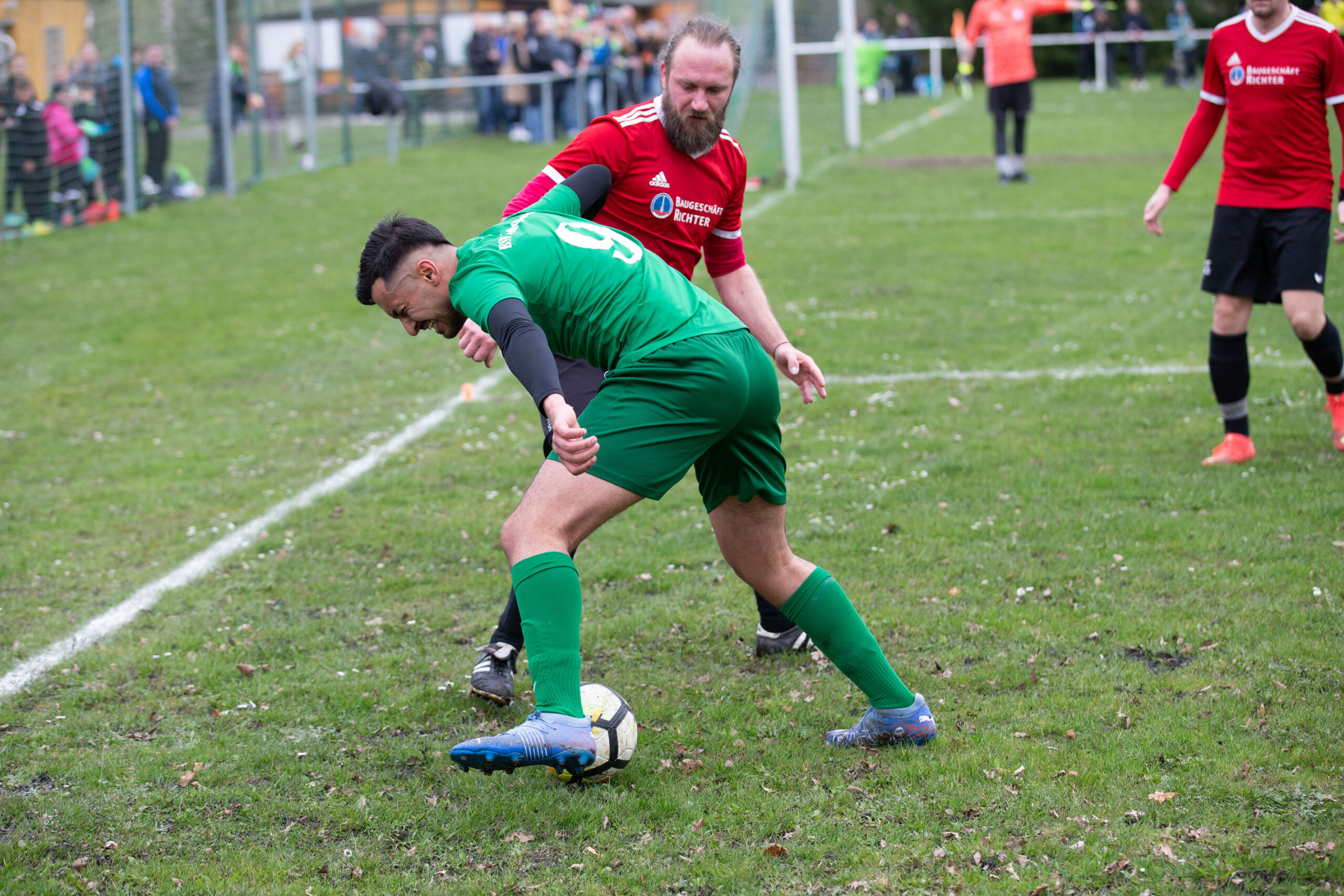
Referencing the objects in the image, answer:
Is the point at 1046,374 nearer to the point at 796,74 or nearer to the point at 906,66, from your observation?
the point at 796,74

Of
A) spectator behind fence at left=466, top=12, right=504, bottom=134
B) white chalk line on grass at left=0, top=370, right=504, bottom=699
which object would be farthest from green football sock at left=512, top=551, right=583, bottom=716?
spectator behind fence at left=466, top=12, right=504, bottom=134

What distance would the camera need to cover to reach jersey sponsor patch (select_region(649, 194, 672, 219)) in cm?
434

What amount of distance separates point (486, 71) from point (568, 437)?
952 inches

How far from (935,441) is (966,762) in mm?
3592

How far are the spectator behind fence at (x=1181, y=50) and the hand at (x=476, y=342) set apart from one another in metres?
35.2

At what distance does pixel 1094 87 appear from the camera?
35250mm

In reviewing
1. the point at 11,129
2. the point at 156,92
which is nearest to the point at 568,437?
the point at 11,129

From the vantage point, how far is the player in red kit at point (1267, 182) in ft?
20.0

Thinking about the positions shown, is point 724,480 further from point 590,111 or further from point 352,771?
point 590,111

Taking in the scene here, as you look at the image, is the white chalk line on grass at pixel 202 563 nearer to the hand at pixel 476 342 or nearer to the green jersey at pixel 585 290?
the hand at pixel 476 342

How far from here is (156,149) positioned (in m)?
17.3

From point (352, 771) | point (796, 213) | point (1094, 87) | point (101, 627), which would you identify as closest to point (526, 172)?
point (796, 213)

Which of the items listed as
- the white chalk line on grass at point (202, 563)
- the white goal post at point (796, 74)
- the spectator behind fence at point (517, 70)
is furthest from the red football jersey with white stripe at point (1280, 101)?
the spectator behind fence at point (517, 70)

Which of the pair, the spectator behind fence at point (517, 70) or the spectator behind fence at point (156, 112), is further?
the spectator behind fence at point (517, 70)
